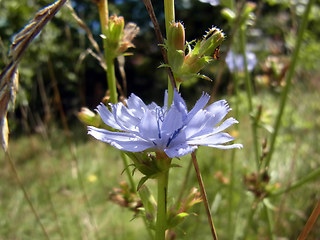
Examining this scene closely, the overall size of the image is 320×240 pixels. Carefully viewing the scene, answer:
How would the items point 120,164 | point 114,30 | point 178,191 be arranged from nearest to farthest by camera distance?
point 114,30 → point 178,191 → point 120,164

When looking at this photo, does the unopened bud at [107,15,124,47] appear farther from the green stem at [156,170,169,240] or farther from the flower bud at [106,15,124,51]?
the green stem at [156,170,169,240]

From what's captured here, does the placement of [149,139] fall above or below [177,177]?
above

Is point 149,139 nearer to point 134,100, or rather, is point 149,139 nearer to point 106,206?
point 134,100

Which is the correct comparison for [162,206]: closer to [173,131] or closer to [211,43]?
[173,131]

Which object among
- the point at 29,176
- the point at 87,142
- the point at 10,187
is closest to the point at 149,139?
the point at 10,187

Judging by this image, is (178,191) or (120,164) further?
(120,164)

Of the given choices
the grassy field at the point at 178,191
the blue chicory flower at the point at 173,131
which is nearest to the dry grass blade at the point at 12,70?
the blue chicory flower at the point at 173,131

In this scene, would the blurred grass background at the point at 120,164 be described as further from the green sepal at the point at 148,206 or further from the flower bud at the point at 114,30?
the flower bud at the point at 114,30

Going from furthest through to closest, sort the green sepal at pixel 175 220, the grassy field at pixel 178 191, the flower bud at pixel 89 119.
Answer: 1. the grassy field at pixel 178 191
2. the flower bud at pixel 89 119
3. the green sepal at pixel 175 220

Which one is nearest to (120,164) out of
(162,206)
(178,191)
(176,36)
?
(178,191)
